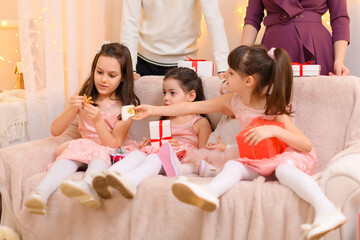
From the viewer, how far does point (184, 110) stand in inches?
67.5

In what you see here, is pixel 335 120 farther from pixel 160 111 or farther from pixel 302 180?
Answer: pixel 160 111

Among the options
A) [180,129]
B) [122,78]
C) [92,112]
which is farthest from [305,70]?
[92,112]

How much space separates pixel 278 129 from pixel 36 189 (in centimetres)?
86

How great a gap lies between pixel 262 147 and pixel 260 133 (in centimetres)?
9

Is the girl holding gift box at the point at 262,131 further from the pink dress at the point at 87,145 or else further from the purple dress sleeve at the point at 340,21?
the purple dress sleeve at the point at 340,21

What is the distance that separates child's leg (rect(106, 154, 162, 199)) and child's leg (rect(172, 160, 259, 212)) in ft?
0.59

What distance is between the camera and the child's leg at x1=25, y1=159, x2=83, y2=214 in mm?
1243

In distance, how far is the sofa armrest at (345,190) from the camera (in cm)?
110

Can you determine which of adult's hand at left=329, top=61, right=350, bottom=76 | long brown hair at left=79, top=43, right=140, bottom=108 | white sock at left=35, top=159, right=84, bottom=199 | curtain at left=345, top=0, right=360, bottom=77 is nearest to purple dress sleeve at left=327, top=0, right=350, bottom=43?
adult's hand at left=329, top=61, right=350, bottom=76

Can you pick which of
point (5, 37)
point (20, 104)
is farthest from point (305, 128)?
point (5, 37)

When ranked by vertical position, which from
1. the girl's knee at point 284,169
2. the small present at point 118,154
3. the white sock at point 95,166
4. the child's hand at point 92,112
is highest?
the child's hand at point 92,112

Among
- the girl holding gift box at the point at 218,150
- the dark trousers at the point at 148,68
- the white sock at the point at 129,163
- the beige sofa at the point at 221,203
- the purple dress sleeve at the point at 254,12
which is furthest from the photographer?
the dark trousers at the point at 148,68

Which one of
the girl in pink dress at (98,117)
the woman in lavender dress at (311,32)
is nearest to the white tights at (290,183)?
the girl in pink dress at (98,117)

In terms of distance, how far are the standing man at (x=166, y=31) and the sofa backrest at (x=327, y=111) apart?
51cm
